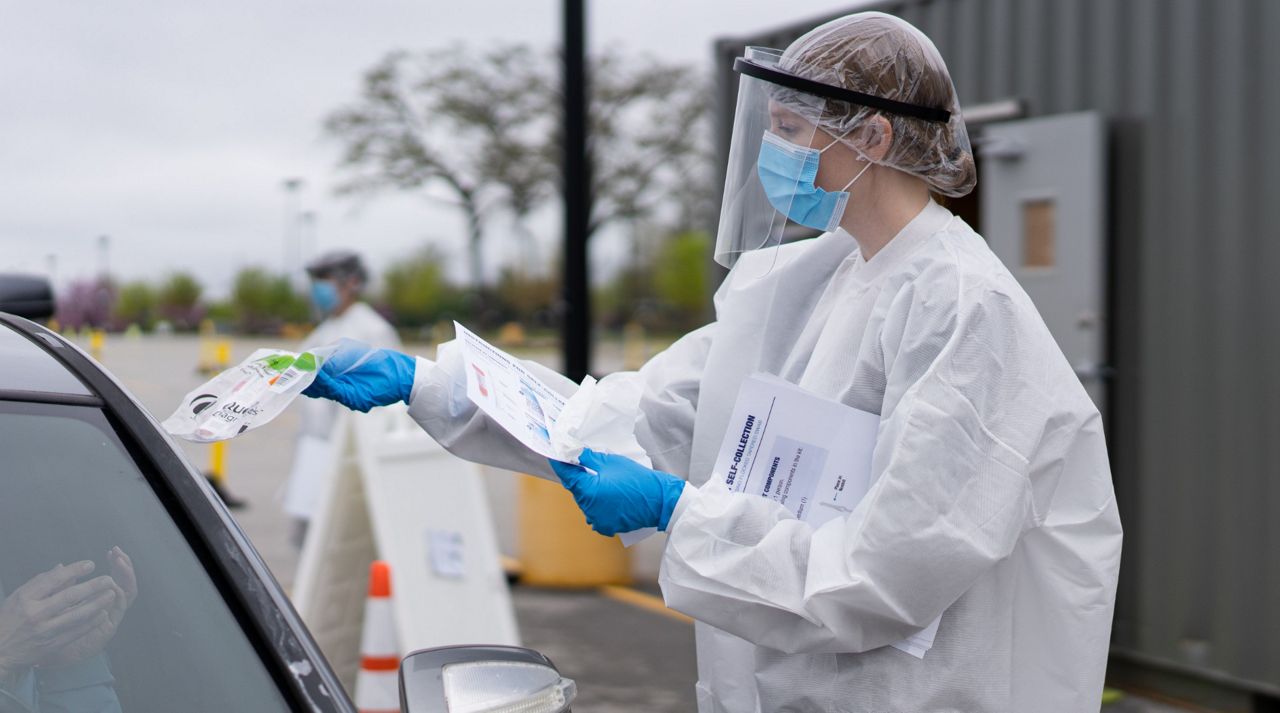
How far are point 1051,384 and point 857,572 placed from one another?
37cm

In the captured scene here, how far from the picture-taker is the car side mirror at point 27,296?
14.2ft

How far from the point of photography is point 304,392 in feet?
6.42

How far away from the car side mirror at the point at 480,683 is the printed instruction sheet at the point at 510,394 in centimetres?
29

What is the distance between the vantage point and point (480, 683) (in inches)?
67.6

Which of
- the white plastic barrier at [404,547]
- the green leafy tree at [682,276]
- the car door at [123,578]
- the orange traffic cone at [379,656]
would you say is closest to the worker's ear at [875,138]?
the car door at [123,578]

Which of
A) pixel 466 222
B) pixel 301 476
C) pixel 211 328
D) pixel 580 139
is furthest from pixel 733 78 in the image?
Answer: pixel 466 222

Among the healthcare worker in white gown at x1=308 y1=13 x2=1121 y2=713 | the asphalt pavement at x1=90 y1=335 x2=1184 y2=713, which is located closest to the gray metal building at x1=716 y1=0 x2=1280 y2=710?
the asphalt pavement at x1=90 y1=335 x2=1184 y2=713

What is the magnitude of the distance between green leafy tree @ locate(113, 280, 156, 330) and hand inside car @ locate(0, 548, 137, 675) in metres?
3.78

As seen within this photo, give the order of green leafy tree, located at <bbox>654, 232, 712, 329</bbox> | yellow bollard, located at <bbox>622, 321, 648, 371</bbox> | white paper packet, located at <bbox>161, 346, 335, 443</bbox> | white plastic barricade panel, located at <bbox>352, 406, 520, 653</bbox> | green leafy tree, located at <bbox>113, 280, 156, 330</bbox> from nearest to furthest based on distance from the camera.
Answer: white paper packet, located at <bbox>161, 346, 335, 443</bbox>
white plastic barricade panel, located at <bbox>352, 406, 520, 653</bbox>
green leafy tree, located at <bbox>113, 280, 156, 330</bbox>
yellow bollard, located at <bbox>622, 321, 648, 371</bbox>
green leafy tree, located at <bbox>654, 232, 712, 329</bbox>

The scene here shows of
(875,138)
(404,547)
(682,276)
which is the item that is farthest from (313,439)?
(682,276)

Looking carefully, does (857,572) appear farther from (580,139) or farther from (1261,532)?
(580,139)

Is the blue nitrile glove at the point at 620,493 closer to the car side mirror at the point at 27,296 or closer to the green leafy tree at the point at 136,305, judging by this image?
the car side mirror at the point at 27,296

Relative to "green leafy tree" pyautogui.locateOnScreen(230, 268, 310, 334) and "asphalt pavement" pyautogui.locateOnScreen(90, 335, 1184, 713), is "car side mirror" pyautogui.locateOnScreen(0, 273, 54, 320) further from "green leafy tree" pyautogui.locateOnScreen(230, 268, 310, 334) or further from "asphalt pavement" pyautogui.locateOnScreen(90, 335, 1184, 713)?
"green leafy tree" pyautogui.locateOnScreen(230, 268, 310, 334)

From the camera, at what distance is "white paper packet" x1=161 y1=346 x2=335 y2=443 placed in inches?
67.3
